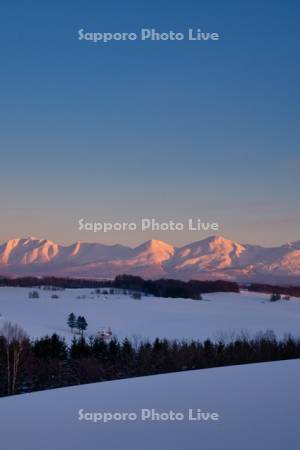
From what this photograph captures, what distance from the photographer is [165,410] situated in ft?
52.3

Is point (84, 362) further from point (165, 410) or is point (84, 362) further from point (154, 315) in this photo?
point (154, 315)

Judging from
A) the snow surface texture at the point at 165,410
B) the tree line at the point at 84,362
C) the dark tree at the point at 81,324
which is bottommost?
the tree line at the point at 84,362

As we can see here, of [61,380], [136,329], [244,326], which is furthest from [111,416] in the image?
[244,326]

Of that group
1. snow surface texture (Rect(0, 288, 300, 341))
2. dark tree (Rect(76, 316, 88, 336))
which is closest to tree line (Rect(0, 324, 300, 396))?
snow surface texture (Rect(0, 288, 300, 341))

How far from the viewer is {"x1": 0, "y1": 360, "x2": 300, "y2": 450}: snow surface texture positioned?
11875mm

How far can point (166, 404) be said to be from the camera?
1697 cm

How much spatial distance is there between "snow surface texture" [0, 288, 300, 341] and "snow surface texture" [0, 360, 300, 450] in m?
41.3

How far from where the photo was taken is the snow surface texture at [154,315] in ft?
228

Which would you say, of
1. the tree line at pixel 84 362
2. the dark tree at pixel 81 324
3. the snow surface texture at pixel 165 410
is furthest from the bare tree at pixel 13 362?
the dark tree at pixel 81 324

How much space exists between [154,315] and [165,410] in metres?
69.6

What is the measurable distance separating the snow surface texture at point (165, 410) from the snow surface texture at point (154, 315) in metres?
41.3

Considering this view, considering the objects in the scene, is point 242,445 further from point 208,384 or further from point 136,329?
point 136,329

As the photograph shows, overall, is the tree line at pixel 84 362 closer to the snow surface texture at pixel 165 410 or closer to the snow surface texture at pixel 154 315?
the snow surface texture at pixel 165 410

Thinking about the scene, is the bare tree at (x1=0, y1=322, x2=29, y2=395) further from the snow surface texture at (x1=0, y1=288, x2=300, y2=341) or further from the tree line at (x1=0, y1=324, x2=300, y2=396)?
the snow surface texture at (x1=0, y1=288, x2=300, y2=341)
